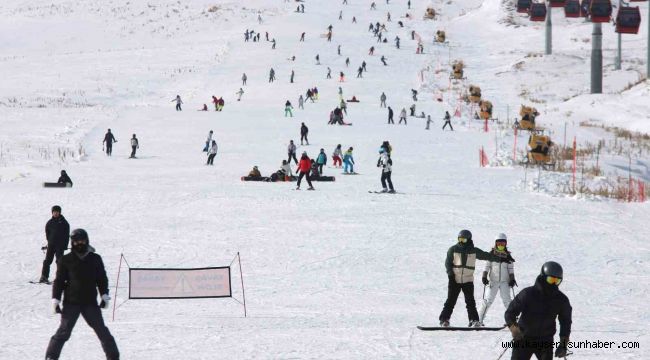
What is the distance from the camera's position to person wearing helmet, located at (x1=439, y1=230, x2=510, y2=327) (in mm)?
10797

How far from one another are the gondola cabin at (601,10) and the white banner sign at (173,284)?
4652cm

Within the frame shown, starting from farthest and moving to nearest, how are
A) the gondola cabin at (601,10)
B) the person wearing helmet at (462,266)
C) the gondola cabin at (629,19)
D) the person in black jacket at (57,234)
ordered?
the gondola cabin at (601,10)
the gondola cabin at (629,19)
the person in black jacket at (57,234)
the person wearing helmet at (462,266)

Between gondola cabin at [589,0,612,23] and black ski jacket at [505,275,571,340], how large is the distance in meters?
49.4

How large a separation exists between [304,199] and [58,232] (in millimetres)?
11676

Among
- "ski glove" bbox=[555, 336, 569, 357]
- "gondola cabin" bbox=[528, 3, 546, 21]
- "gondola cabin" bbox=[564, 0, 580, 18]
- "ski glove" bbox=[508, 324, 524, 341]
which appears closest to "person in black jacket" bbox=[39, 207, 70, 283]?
"ski glove" bbox=[508, 324, 524, 341]

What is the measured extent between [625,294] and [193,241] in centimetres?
854

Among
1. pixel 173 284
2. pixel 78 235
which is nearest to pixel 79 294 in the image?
pixel 78 235

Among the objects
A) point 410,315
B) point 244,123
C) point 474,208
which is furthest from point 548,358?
point 244,123

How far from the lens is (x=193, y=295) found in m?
11.6

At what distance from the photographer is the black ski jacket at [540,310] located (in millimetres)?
7289

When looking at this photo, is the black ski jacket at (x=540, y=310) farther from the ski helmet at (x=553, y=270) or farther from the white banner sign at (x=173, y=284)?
the white banner sign at (x=173, y=284)

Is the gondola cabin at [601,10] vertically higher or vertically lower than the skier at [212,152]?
higher

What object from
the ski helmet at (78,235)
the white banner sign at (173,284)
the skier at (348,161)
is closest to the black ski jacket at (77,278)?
the ski helmet at (78,235)

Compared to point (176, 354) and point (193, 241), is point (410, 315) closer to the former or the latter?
point (176, 354)
